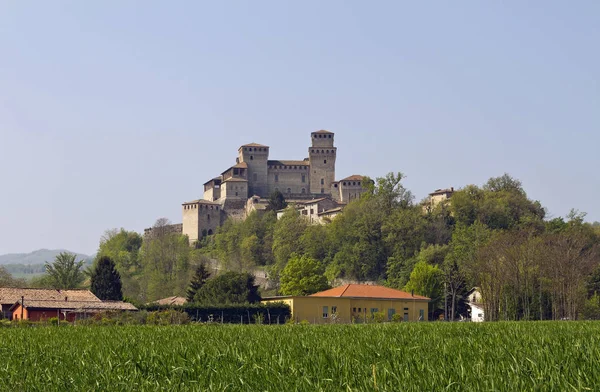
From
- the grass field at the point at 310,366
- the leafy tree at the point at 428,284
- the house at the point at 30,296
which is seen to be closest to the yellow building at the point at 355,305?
the leafy tree at the point at 428,284

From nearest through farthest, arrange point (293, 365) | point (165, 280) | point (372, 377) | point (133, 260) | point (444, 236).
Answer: point (372, 377), point (293, 365), point (444, 236), point (165, 280), point (133, 260)

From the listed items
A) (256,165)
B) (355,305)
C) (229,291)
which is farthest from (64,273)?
(256,165)

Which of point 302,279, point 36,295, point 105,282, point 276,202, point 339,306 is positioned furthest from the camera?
point 276,202

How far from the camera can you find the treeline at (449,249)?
6812 centimetres

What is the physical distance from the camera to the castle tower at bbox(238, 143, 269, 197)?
521ft

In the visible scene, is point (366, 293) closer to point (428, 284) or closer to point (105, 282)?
point (428, 284)

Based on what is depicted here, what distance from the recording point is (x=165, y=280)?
126 meters

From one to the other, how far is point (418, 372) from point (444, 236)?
10315cm

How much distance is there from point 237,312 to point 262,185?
90.9 metres

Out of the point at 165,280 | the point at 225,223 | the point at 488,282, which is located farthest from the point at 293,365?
the point at 225,223

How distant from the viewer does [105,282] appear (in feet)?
282

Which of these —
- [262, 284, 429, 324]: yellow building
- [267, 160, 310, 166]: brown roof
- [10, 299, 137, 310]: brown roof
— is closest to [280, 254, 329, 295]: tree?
[262, 284, 429, 324]: yellow building

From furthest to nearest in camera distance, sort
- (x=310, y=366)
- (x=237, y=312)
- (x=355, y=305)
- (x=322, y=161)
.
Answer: (x=322, y=161)
(x=355, y=305)
(x=237, y=312)
(x=310, y=366)

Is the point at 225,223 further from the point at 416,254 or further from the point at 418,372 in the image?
the point at 418,372
